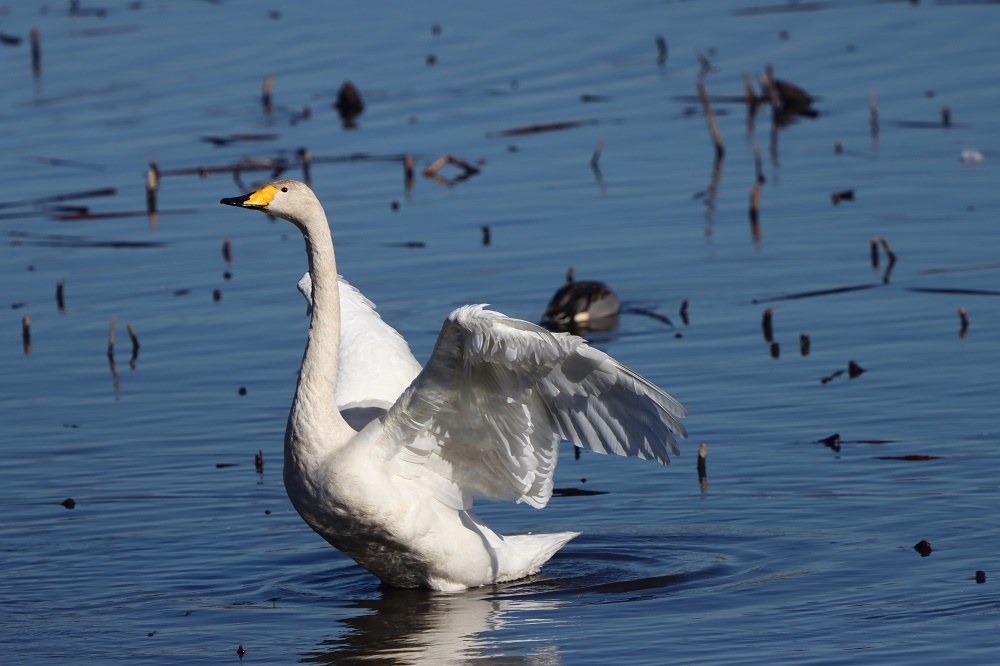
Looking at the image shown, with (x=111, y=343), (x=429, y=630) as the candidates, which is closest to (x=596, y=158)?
(x=111, y=343)

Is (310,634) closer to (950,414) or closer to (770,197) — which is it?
(950,414)

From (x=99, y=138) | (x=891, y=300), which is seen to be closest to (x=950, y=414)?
(x=891, y=300)

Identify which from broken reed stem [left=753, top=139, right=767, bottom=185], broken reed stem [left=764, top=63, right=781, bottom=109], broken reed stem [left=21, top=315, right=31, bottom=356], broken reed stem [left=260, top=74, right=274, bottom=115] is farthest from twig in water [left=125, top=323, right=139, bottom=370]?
broken reed stem [left=764, top=63, right=781, bottom=109]

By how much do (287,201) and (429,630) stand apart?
223cm

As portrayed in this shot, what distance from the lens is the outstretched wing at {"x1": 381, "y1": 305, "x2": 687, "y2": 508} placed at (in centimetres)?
766

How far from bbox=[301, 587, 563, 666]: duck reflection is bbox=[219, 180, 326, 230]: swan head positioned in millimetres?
2042

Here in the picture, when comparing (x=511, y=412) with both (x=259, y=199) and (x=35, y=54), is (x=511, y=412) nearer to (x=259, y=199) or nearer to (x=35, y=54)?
(x=259, y=199)

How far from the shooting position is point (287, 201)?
840 centimetres

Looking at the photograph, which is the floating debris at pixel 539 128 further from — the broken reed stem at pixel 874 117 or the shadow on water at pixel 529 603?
the shadow on water at pixel 529 603

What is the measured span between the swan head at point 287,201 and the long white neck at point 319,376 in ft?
0.15

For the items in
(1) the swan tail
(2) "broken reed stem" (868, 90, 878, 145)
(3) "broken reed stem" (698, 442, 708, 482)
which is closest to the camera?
(1) the swan tail

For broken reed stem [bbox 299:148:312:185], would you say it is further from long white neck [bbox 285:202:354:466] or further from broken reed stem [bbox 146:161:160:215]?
long white neck [bbox 285:202:354:466]

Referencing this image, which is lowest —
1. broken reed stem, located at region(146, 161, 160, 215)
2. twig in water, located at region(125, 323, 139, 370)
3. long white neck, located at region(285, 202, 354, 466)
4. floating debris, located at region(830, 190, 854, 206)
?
twig in water, located at region(125, 323, 139, 370)

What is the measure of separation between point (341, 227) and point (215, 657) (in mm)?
9218
